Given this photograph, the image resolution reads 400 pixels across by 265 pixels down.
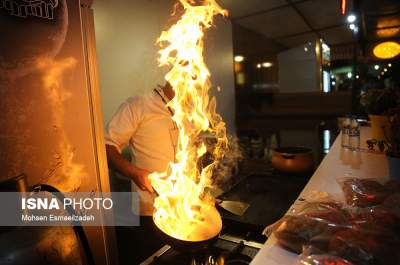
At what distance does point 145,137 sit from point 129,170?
0.45 metres

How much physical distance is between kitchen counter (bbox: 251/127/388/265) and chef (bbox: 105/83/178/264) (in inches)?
59.5

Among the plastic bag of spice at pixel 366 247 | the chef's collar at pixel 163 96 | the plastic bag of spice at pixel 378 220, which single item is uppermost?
the chef's collar at pixel 163 96

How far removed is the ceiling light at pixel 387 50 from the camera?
14.1 feet

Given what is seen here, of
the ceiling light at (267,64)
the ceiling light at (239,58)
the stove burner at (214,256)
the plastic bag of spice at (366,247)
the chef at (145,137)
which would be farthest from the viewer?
the ceiling light at (267,64)

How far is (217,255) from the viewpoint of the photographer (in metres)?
1.54

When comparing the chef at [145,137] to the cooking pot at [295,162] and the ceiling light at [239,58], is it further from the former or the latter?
the ceiling light at [239,58]

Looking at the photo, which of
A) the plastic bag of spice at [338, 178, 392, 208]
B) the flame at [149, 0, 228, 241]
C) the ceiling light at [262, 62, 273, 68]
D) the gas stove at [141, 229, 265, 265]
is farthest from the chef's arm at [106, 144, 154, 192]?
the ceiling light at [262, 62, 273, 68]

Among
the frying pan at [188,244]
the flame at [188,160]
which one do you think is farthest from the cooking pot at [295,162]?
the frying pan at [188,244]

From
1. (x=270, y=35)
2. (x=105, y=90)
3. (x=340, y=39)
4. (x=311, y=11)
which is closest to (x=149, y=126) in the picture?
(x=105, y=90)

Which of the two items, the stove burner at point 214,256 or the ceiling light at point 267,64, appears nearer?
the stove burner at point 214,256

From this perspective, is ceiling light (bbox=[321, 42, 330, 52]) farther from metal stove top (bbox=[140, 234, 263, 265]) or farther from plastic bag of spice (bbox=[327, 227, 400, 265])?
plastic bag of spice (bbox=[327, 227, 400, 265])

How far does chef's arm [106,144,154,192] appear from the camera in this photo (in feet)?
7.89

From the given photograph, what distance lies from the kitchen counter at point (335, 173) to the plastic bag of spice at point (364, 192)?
95mm

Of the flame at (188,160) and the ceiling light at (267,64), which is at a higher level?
the ceiling light at (267,64)
